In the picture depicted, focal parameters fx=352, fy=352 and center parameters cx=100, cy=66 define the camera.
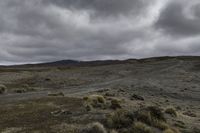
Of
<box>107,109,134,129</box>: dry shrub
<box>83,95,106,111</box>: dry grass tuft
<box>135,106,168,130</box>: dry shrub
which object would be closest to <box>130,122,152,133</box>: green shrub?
<box>107,109,134,129</box>: dry shrub

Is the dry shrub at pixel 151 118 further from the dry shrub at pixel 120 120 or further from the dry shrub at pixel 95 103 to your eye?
the dry shrub at pixel 95 103

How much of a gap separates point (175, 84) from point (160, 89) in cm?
664

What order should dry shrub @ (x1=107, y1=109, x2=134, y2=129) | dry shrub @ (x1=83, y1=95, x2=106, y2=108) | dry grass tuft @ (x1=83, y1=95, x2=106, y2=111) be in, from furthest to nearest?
dry shrub @ (x1=83, y1=95, x2=106, y2=108) → dry grass tuft @ (x1=83, y1=95, x2=106, y2=111) → dry shrub @ (x1=107, y1=109, x2=134, y2=129)

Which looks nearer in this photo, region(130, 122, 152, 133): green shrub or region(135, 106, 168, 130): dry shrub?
region(130, 122, 152, 133): green shrub

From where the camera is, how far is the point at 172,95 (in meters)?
40.2

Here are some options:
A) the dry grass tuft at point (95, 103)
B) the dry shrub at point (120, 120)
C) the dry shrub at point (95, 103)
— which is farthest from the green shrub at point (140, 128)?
the dry shrub at point (95, 103)

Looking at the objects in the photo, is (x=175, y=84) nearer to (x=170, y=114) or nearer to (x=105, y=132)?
(x=170, y=114)

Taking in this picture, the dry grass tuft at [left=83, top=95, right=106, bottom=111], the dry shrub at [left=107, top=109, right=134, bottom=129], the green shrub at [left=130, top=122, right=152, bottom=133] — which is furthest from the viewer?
the dry grass tuft at [left=83, top=95, right=106, bottom=111]

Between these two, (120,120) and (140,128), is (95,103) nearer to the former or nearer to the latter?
(120,120)

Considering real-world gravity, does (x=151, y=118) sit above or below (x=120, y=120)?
below

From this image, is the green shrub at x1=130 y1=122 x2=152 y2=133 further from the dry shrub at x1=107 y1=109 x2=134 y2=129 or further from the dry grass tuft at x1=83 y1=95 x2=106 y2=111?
the dry grass tuft at x1=83 y1=95 x2=106 y2=111

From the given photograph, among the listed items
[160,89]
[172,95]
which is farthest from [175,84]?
[172,95]

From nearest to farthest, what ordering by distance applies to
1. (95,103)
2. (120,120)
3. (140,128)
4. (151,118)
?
1. (140,128)
2. (120,120)
3. (151,118)
4. (95,103)

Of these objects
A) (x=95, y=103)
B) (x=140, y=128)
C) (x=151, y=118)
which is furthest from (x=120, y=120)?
(x=95, y=103)
